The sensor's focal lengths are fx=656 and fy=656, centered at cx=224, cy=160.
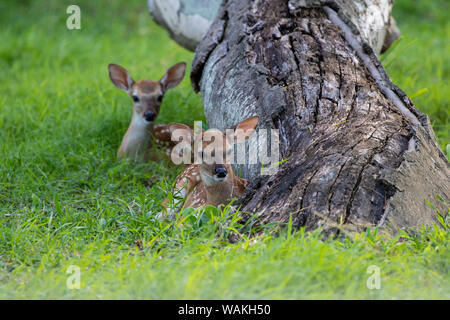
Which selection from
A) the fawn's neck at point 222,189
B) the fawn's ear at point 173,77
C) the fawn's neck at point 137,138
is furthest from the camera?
the fawn's ear at point 173,77

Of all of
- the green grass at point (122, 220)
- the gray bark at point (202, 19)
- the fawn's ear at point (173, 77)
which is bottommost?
the green grass at point (122, 220)

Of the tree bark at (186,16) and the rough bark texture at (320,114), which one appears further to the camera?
the tree bark at (186,16)

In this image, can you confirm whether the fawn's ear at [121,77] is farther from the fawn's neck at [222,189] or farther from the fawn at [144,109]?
the fawn's neck at [222,189]

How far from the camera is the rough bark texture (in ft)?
11.3

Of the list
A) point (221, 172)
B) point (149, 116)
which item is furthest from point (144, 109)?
point (221, 172)

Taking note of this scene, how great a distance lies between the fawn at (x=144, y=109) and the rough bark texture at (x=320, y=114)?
28.9 inches

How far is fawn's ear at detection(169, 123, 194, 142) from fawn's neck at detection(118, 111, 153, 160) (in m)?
1.68

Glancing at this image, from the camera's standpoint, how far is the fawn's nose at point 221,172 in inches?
161

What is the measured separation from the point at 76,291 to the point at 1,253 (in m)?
0.90

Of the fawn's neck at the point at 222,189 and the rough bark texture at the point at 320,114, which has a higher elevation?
the rough bark texture at the point at 320,114

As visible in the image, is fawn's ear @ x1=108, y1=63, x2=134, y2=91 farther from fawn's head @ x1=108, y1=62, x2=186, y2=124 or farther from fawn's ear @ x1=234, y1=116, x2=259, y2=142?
fawn's ear @ x1=234, y1=116, x2=259, y2=142

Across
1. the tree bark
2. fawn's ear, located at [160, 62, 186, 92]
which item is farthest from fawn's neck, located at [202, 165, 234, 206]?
the tree bark

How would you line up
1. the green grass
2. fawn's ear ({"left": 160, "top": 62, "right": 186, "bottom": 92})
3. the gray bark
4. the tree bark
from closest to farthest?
1. the green grass
2. the gray bark
3. fawn's ear ({"left": 160, "top": 62, "right": 186, "bottom": 92})
4. the tree bark

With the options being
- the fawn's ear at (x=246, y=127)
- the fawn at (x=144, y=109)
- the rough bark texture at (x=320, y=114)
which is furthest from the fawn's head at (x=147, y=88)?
the fawn's ear at (x=246, y=127)
